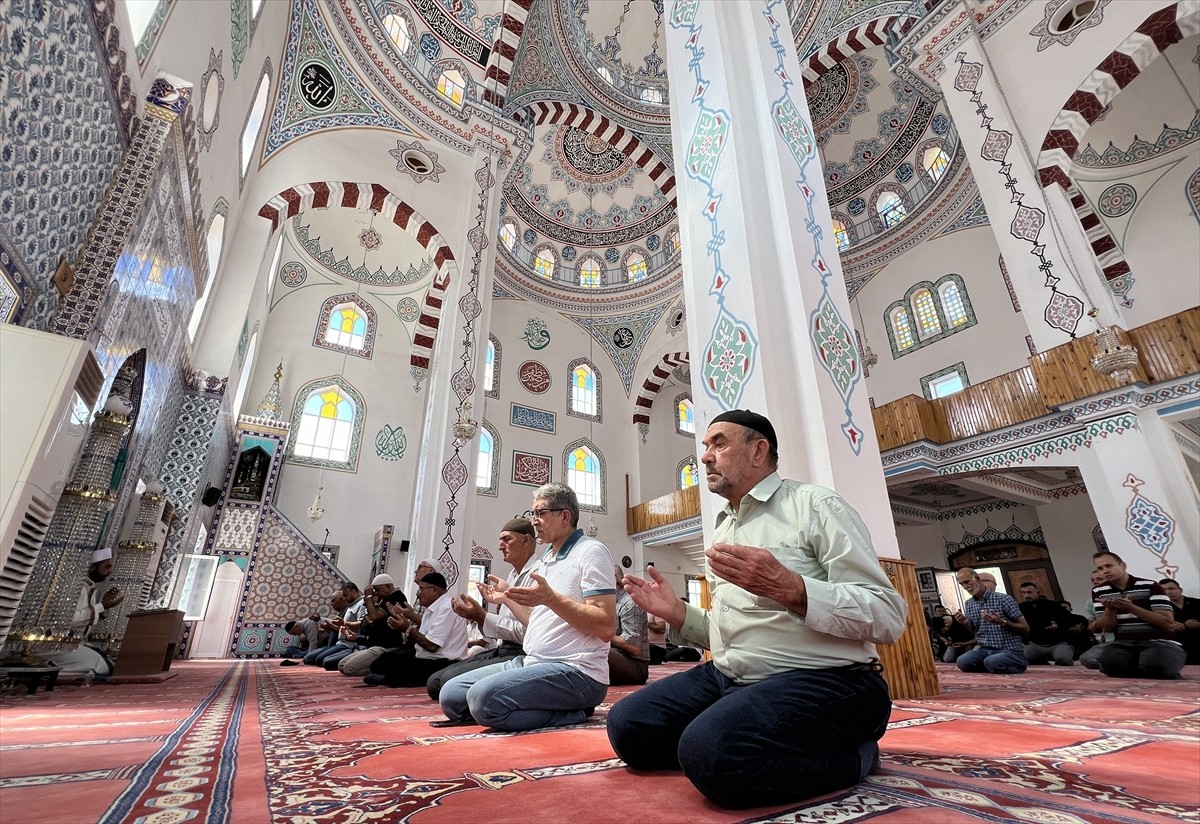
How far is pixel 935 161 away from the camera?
35.3ft

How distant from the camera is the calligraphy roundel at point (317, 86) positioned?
7.28m

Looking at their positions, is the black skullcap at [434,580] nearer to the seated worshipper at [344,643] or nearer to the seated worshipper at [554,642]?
the seated worshipper at [554,642]

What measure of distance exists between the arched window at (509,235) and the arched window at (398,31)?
4.21 metres

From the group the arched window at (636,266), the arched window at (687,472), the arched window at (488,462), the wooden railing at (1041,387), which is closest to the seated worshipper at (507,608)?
the wooden railing at (1041,387)

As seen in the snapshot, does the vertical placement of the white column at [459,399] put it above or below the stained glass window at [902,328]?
below

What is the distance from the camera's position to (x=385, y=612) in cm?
484

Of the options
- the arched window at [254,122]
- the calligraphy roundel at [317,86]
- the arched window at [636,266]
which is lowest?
the arched window at [254,122]

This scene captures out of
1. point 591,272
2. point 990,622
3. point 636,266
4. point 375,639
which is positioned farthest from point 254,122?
point 990,622

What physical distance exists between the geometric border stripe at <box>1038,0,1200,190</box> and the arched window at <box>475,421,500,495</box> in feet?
31.0

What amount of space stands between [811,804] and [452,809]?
663mm

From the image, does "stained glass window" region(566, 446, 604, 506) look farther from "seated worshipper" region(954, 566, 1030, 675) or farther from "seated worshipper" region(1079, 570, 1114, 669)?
"seated worshipper" region(1079, 570, 1114, 669)

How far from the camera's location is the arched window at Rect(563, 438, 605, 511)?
1221 cm

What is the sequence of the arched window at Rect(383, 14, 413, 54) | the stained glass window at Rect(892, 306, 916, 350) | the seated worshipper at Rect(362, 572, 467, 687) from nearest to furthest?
the seated worshipper at Rect(362, 572, 467, 687)
the arched window at Rect(383, 14, 413, 54)
the stained glass window at Rect(892, 306, 916, 350)

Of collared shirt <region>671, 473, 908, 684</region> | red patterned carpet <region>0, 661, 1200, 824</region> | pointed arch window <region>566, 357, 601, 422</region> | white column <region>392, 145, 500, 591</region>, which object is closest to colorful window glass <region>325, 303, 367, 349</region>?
→ white column <region>392, 145, 500, 591</region>
